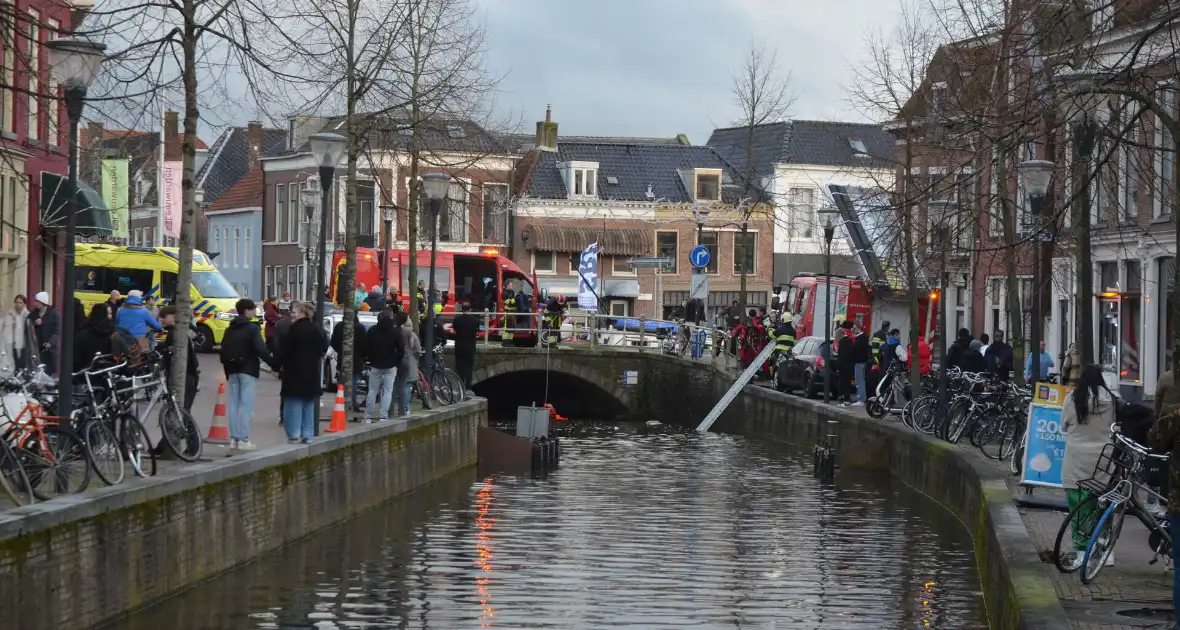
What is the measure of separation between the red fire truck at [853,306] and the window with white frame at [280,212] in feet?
92.9

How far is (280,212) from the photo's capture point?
7100 centimetres

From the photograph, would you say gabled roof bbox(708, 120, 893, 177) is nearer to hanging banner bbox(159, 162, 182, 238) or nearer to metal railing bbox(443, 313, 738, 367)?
metal railing bbox(443, 313, 738, 367)

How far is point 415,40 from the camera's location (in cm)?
3366

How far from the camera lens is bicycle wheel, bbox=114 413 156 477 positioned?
15.5 metres

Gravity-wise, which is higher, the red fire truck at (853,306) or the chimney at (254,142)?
the chimney at (254,142)

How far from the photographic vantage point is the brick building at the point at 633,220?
233 ft

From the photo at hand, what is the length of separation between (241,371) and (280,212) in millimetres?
51898

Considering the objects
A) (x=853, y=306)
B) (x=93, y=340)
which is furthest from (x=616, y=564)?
(x=853, y=306)

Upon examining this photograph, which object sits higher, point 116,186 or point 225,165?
point 225,165

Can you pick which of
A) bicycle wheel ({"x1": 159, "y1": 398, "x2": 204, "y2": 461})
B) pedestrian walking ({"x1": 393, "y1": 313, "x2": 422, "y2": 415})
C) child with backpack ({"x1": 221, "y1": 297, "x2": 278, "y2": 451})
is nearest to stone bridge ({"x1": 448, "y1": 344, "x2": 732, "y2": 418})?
pedestrian walking ({"x1": 393, "y1": 313, "x2": 422, "y2": 415})

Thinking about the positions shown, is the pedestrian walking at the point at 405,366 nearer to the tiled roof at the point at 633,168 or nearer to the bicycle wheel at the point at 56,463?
the bicycle wheel at the point at 56,463

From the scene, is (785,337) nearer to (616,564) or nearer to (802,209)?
(616,564)

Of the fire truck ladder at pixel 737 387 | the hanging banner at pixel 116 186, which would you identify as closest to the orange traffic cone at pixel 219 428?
the hanging banner at pixel 116 186

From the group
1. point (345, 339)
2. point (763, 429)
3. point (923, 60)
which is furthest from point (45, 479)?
point (763, 429)
